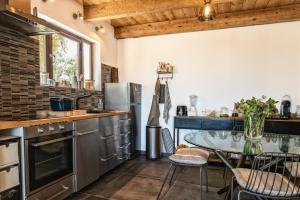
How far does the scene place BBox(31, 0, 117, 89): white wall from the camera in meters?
2.88

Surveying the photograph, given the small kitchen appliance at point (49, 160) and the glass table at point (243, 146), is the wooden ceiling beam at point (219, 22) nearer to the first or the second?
the glass table at point (243, 146)

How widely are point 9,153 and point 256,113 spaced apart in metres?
2.39

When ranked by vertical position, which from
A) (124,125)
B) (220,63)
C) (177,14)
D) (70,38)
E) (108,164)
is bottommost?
(108,164)

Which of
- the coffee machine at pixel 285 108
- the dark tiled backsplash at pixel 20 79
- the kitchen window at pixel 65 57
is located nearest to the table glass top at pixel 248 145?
the coffee machine at pixel 285 108

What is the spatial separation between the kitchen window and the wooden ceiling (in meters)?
0.53

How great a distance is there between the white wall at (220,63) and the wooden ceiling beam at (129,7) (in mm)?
1213

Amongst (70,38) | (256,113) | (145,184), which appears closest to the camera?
(256,113)

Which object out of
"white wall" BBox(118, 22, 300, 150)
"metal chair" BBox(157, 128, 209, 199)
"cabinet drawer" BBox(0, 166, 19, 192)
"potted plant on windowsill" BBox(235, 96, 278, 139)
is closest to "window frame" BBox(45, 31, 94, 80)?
"white wall" BBox(118, 22, 300, 150)

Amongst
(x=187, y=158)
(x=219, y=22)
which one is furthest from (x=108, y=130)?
(x=219, y=22)

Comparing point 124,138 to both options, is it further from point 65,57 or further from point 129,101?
point 65,57

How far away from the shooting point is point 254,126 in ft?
7.89

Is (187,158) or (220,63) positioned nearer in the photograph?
(187,158)

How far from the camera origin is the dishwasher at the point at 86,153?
2580 mm

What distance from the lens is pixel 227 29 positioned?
4074 mm
